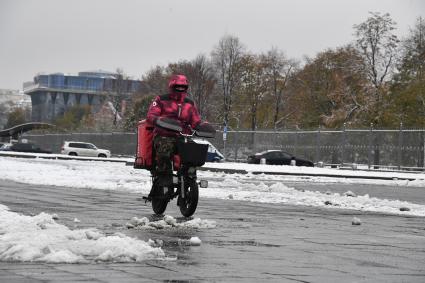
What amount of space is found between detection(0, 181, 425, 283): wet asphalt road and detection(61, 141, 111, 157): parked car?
5378 centimetres

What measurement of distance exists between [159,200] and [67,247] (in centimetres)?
451

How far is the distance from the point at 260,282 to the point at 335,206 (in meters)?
9.75

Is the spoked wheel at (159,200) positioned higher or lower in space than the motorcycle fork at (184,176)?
lower

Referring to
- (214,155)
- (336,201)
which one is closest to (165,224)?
(336,201)

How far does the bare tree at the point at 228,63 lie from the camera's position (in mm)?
77062

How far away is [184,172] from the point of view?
11.1 meters

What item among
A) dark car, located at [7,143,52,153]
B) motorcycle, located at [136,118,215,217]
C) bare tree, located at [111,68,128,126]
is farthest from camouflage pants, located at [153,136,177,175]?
bare tree, located at [111,68,128,126]

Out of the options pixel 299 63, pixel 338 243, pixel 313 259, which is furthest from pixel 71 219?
pixel 299 63

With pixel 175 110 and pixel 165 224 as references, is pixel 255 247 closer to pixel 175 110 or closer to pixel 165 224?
pixel 165 224

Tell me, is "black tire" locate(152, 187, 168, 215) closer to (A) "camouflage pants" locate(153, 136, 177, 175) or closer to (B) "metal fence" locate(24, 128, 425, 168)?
(A) "camouflage pants" locate(153, 136, 177, 175)

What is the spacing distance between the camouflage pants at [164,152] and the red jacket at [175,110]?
0.11 m

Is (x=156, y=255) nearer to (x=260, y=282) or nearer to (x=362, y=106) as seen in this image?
(x=260, y=282)

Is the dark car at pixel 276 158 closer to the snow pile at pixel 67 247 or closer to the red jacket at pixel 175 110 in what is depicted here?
the red jacket at pixel 175 110

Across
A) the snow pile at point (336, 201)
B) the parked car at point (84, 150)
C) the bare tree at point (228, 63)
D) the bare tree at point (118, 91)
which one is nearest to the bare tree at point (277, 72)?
the bare tree at point (228, 63)
